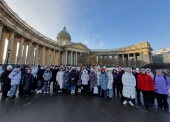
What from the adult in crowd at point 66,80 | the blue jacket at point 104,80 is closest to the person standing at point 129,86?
the blue jacket at point 104,80

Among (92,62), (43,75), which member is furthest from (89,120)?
(92,62)

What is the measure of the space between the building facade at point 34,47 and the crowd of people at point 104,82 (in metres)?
13.1

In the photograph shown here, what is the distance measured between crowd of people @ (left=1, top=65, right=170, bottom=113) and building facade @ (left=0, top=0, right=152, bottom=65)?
43.0 feet

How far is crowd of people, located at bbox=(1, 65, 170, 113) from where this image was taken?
5.16m

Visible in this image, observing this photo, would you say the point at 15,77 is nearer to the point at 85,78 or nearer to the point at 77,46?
the point at 85,78

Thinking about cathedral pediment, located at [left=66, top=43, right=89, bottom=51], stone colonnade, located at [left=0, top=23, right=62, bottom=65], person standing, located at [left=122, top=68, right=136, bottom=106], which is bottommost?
person standing, located at [left=122, top=68, right=136, bottom=106]

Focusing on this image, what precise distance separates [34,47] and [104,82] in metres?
31.5

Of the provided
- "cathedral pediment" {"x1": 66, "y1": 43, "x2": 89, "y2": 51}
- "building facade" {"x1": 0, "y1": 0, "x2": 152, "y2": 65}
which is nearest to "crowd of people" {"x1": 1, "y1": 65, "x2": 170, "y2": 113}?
"building facade" {"x1": 0, "y1": 0, "x2": 152, "y2": 65}

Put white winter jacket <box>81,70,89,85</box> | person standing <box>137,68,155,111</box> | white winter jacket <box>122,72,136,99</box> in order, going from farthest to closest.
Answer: white winter jacket <box>81,70,89,85</box> → white winter jacket <box>122,72,136,99</box> → person standing <box>137,68,155,111</box>

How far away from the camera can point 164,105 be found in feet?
16.4

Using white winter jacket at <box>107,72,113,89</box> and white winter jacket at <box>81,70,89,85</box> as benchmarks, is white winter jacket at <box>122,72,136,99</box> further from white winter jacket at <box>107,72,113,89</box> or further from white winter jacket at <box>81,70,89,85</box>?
white winter jacket at <box>81,70,89,85</box>

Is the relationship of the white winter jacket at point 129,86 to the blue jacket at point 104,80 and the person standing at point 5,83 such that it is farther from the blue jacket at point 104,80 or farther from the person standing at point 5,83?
the person standing at point 5,83

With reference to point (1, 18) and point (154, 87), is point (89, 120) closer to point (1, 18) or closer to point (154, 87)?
point (154, 87)

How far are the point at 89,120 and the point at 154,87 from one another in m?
3.98
